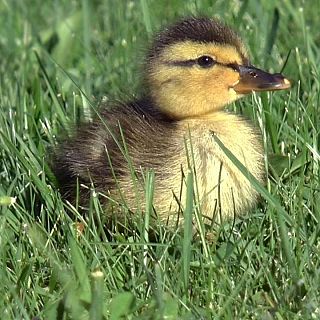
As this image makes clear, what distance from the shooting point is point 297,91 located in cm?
419

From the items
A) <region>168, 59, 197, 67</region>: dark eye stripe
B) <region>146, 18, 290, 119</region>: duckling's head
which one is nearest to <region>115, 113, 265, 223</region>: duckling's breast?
<region>146, 18, 290, 119</region>: duckling's head

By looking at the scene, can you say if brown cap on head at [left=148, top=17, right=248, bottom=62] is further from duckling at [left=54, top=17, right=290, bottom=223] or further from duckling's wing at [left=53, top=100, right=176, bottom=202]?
duckling's wing at [left=53, top=100, right=176, bottom=202]

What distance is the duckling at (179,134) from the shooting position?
348cm

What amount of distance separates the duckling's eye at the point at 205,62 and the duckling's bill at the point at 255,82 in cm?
10

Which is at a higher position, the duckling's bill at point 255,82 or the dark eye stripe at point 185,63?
the dark eye stripe at point 185,63

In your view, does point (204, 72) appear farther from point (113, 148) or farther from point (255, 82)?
point (113, 148)

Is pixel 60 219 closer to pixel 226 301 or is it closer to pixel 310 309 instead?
pixel 226 301

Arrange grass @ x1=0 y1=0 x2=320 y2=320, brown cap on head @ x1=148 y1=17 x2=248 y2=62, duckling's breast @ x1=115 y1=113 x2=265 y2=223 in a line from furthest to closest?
brown cap on head @ x1=148 y1=17 x2=248 y2=62 < duckling's breast @ x1=115 y1=113 x2=265 y2=223 < grass @ x1=0 y1=0 x2=320 y2=320

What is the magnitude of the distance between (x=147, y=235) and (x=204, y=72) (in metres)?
0.71

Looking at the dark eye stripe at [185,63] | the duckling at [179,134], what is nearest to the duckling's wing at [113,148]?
the duckling at [179,134]

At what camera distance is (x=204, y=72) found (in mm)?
3705

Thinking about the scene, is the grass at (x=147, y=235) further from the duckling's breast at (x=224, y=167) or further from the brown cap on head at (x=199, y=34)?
the brown cap on head at (x=199, y=34)

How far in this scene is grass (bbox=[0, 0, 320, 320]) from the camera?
2855 mm

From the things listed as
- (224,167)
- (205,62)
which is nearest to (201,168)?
(224,167)
